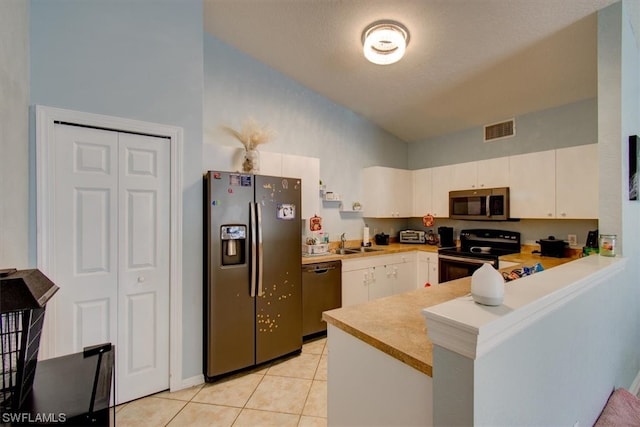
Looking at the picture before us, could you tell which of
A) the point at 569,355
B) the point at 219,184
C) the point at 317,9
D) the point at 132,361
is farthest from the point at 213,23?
the point at 569,355

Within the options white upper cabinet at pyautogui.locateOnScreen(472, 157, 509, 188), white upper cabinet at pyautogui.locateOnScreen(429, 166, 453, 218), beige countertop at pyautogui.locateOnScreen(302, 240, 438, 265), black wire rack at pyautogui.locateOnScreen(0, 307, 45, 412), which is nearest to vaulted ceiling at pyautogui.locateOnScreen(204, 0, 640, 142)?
white upper cabinet at pyautogui.locateOnScreen(472, 157, 509, 188)

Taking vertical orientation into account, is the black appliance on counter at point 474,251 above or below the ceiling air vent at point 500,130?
below

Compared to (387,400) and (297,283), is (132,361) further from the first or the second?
(387,400)

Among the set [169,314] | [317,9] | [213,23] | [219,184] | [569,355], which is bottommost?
[169,314]

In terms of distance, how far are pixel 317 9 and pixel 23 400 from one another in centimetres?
295

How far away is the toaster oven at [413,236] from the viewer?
14.4 feet

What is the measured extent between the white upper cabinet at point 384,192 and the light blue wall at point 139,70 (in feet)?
8.51

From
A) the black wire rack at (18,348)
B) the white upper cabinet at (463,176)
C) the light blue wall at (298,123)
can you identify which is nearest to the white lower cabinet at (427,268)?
the light blue wall at (298,123)

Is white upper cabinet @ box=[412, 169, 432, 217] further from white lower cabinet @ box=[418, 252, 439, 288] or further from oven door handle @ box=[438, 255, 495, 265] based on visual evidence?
oven door handle @ box=[438, 255, 495, 265]

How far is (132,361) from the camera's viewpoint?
6.91 feet

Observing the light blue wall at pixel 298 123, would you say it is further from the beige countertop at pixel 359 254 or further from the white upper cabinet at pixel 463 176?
the white upper cabinet at pixel 463 176

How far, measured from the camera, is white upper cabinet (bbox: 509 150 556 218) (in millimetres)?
3090

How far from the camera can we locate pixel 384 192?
4.24m

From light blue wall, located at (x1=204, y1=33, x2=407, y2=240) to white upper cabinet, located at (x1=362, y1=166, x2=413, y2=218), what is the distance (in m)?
0.15
